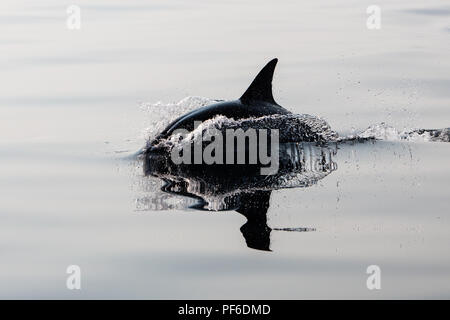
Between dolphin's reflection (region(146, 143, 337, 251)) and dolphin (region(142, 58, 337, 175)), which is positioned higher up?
dolphin (region(142, 58, 337, 175))

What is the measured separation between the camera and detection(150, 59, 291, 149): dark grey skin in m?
13.9

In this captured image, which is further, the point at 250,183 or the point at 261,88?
the point at 261,88

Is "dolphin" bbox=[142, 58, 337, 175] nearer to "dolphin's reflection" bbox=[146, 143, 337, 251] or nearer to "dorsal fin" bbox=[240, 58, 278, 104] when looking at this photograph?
"dorsal fin" bbox=[240, 58, 278, 104]

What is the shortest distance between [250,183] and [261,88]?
3.09 m

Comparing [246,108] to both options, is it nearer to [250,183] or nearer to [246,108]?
[246,108]

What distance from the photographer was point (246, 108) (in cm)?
1417

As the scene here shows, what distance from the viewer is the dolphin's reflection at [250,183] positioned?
391 inches

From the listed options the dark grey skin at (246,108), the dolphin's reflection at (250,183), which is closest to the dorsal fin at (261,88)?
the dark grey skin at (246,108)

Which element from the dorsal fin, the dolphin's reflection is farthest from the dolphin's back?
the dolphin's reflection

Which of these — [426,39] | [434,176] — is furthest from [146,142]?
[426,39]

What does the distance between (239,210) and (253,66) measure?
35.6 ft

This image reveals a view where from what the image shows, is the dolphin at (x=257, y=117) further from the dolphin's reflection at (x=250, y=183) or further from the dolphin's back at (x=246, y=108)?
the dolphin's reflection at (x=250, y=183)

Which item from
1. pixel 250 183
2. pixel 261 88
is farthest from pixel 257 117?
pixel 250 183

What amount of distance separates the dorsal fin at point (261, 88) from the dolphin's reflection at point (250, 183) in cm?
85
